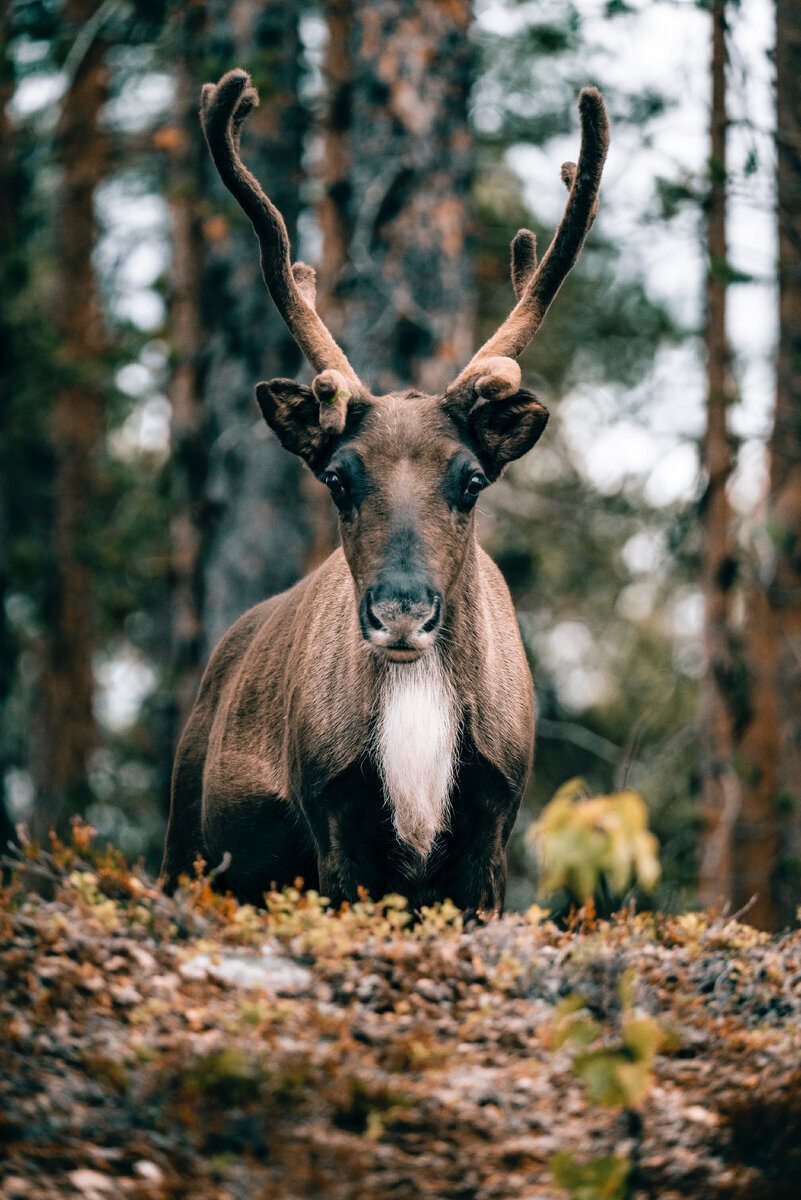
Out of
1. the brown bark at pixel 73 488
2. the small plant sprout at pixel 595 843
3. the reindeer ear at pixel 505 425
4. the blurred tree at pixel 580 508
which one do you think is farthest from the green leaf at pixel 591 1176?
the brown bark at pixel 73 488

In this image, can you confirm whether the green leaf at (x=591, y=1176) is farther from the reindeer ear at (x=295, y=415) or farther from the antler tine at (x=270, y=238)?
the antler tine at (x=270, y=238)

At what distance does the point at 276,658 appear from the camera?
6.84 meters

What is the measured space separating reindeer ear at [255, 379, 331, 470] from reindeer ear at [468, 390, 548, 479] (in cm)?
74

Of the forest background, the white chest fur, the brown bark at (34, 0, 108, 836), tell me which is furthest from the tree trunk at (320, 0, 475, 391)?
the brown bark at (34, 0, 108, 836)

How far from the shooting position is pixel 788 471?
14.1 metres

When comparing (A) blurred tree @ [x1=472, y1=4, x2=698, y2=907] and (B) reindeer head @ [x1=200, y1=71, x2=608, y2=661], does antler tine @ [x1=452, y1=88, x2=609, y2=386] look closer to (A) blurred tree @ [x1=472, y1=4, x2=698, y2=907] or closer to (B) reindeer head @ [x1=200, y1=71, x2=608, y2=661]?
(B) reindeer head @ [x1=200, y1=71, x2=608, y2=661]

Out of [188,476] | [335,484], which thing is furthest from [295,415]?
[188,476]

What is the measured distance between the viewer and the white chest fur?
5449 mm

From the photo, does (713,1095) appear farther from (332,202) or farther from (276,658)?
(332,202)

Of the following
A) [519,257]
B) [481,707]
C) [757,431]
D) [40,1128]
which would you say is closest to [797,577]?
[757,431]

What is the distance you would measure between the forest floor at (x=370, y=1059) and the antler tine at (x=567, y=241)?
277cm

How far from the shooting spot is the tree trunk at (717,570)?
1114 centimetres

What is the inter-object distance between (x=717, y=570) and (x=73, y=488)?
11150 millimetres

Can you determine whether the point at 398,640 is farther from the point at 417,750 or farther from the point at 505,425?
the point at 505,425
